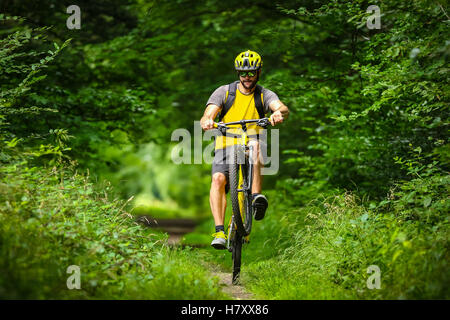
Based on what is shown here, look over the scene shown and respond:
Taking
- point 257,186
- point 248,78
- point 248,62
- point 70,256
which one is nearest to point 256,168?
point 257,186

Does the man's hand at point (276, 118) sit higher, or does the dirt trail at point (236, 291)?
the man's hand at point (276, 118)

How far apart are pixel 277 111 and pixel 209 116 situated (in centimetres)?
77

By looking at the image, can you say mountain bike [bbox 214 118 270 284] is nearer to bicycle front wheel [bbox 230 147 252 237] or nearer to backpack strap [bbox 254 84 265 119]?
bicycle front wheel [bbox 230 147 252 237]

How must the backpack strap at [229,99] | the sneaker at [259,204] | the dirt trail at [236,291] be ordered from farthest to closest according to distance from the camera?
the backpack strap at [229,99] < the sneaker at [259,204] < the dirt trail at [236,291]

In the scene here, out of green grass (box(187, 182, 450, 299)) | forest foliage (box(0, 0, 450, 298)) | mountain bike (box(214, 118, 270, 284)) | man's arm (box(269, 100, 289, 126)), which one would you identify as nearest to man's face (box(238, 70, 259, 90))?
man's arm (box(269, 100, 289, 126))

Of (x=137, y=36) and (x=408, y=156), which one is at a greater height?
(x=137, y=36)

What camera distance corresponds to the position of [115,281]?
14.6 ft

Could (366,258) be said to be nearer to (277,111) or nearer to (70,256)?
(277,111)

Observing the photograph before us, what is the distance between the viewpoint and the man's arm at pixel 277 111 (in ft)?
18.8

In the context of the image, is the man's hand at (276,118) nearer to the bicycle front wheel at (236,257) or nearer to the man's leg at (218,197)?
the man's leg at (218,197)

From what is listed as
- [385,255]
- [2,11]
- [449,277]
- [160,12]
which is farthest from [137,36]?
[449,277]

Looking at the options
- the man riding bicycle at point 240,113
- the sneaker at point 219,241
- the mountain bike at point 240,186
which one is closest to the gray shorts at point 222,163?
the man riding bicycle at point 240,113

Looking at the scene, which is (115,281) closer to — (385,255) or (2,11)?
(385,255)

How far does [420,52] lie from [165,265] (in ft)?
10.6
